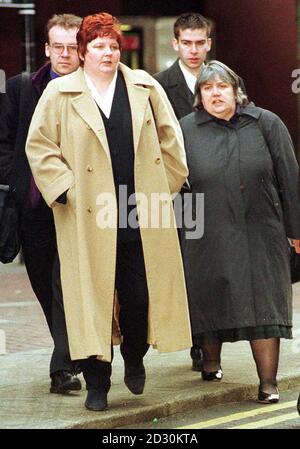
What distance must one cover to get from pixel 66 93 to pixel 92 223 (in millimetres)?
685

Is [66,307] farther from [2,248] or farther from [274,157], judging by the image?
[274,157]

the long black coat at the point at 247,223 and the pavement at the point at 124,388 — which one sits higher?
the long black coat at the point at 247,223

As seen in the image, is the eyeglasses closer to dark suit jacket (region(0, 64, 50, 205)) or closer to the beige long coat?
dark suit jacket (region(0, 64, 50, 205))

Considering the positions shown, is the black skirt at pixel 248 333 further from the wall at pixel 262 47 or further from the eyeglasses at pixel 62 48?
the wall at pixel 262 47

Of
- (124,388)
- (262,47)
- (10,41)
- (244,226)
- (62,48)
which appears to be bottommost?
(262,47)

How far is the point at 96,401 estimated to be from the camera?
6812 millimetres

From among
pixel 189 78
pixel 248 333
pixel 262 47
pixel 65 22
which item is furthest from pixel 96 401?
pixel 262 47

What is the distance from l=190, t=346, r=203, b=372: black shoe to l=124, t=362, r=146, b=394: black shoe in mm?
997

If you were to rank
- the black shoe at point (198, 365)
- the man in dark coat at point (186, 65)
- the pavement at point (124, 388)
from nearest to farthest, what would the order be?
the pavement at point (124, 388) < the black shoe at point (198, 365) < the man in dark coat at point (186, 65)

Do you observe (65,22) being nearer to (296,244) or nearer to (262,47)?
(296,244)

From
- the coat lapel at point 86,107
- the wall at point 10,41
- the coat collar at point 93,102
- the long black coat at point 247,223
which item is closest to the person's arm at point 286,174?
the long black coat at point 247,223

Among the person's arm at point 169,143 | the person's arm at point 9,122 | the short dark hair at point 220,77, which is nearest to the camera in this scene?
the person's arm at point 169,143

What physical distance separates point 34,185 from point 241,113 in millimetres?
1211

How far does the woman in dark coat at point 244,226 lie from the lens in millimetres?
7270
